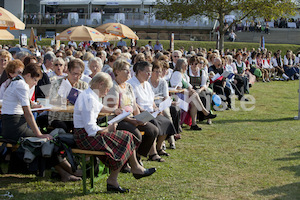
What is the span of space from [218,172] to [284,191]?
3.45 ft

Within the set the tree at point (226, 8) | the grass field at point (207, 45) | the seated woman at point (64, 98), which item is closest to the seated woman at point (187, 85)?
the seated woman at point (64, 98)

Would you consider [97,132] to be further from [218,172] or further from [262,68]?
[262,68]

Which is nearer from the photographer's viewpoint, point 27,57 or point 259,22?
point 27,57

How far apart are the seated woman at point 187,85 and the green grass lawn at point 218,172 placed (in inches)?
14.1

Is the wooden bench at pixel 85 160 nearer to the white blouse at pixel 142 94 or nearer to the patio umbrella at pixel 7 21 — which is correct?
the white blouse at pixel 142 94

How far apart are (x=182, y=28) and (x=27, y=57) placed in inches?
1410

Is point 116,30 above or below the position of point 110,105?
above

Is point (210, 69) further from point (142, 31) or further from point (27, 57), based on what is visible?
point (142, 31)

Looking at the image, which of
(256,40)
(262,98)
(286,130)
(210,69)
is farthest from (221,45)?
(286,130)

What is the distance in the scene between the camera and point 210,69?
11656mm

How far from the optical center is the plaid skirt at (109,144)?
5.01 metres

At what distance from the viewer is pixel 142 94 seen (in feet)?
22.2

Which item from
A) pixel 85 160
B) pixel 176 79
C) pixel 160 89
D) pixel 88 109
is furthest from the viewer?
pixel 176 79

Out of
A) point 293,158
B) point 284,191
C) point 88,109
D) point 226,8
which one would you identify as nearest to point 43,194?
point 88,109
